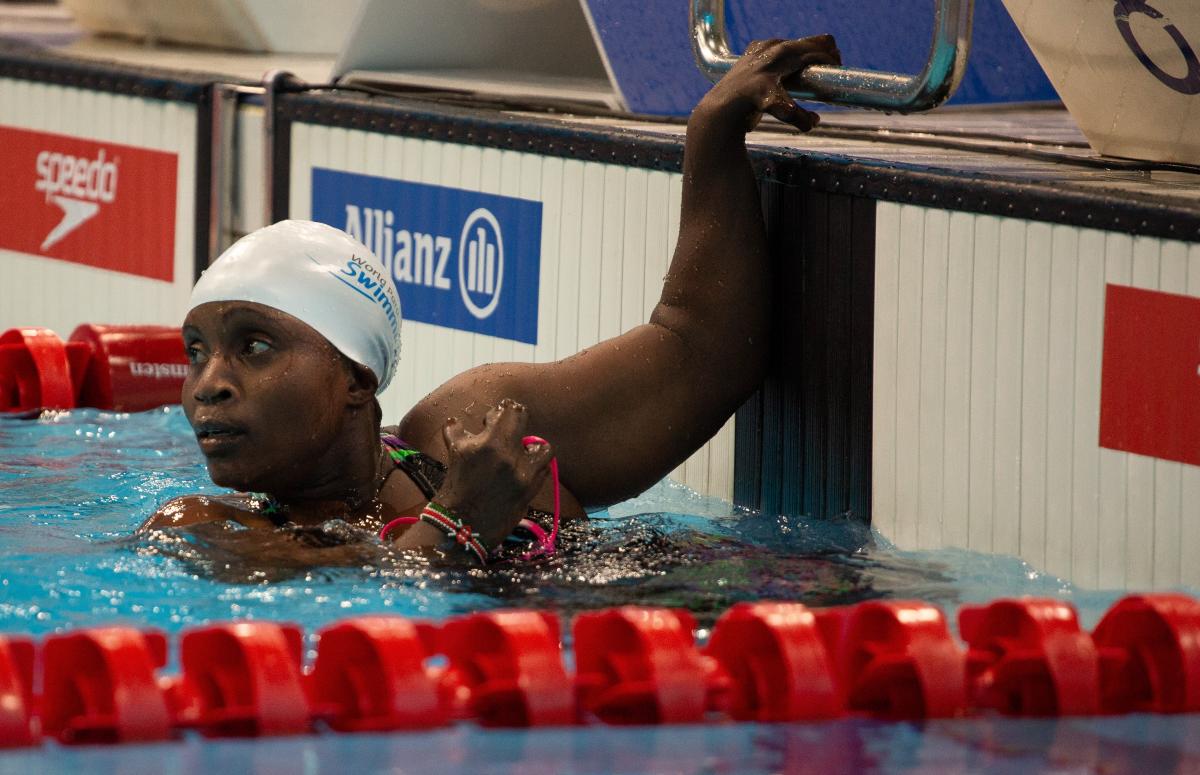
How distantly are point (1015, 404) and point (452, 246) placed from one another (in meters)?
1.82

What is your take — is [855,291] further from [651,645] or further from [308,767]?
[308,767]

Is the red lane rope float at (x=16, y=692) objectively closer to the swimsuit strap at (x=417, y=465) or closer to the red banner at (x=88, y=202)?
the swimsuit strap at (x=417, y=465)

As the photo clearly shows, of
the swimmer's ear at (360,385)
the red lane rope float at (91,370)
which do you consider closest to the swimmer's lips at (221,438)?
the swimmer's ear at (360,385)

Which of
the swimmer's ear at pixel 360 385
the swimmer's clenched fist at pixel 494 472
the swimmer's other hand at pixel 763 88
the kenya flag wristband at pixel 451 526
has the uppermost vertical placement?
the swimmer's other hand at pixel 763 88

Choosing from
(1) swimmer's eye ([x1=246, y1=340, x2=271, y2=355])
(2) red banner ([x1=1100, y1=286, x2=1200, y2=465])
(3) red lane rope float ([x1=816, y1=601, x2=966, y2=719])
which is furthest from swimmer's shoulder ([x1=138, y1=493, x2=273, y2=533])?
(2) red banner ([x1=1100, y1=286, x2=1200, y2=465])

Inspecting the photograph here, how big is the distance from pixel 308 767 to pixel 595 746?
14.2 inches

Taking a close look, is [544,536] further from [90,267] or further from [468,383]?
[90,267]

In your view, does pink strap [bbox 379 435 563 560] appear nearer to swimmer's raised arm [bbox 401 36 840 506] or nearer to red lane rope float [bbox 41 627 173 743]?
swimmer's raised arm [bbox 401 36 840 506]

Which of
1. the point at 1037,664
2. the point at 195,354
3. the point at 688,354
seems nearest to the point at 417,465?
the point at 195,354

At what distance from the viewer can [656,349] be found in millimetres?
3744

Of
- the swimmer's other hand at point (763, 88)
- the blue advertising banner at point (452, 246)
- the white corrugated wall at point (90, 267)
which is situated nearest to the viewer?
the swimmer's other hand at point (763, 88)

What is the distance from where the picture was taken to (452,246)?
4.89m

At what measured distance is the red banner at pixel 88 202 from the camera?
5785 mm

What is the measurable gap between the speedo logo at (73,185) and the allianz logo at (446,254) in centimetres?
110
